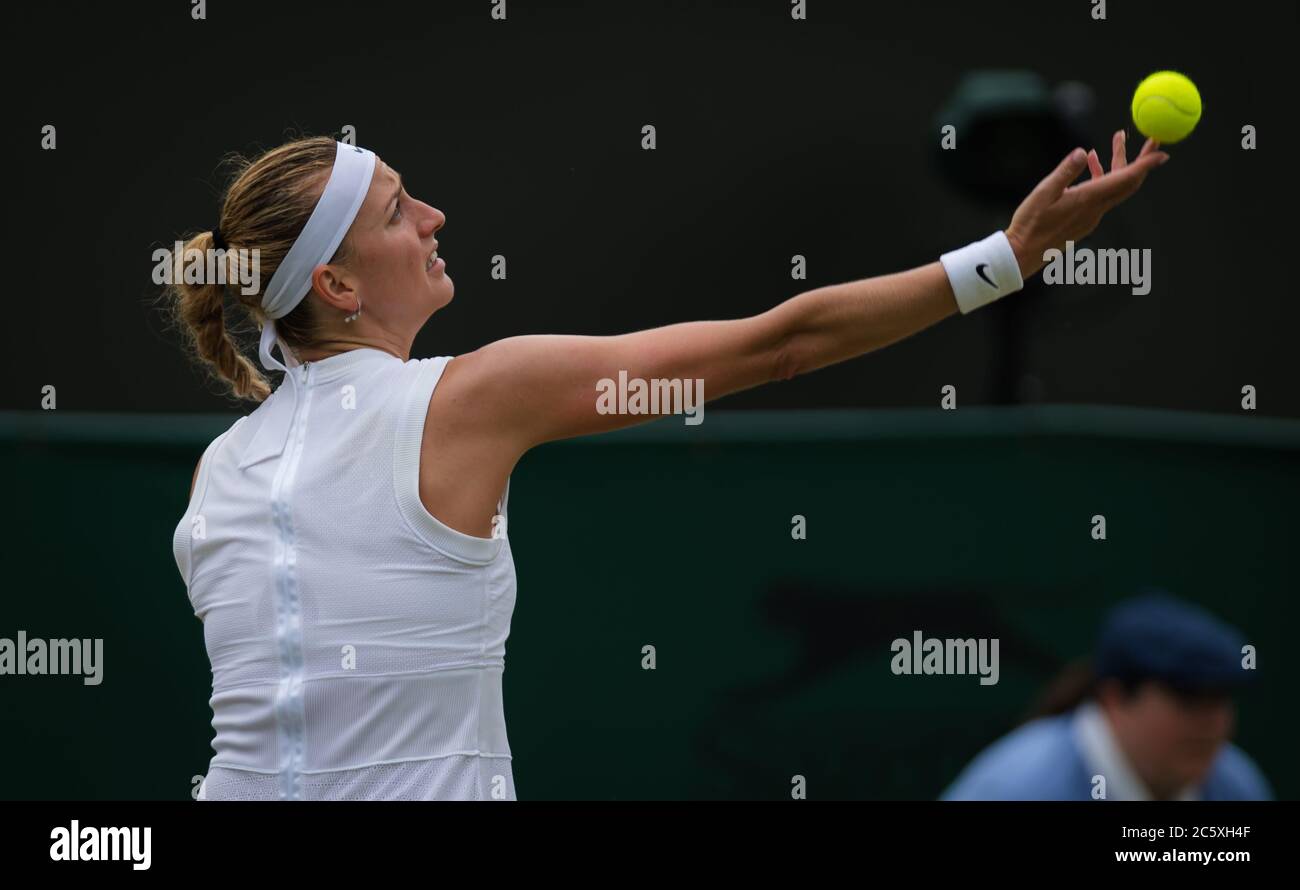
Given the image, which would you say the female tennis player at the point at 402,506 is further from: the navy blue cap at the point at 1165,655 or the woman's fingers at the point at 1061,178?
the navy blue cap at the point at 1165,655

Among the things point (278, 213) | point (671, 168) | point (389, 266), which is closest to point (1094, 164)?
point (389, 266)

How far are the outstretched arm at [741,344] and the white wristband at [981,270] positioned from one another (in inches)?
0.6

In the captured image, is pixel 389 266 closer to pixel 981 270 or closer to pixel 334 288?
pixel 334 288

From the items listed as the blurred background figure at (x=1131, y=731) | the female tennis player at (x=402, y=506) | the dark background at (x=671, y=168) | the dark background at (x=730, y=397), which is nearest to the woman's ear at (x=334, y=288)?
the female tennis player at (x=402, y=506)

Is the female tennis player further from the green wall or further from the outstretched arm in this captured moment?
the green wall

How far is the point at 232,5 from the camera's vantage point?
4867mm

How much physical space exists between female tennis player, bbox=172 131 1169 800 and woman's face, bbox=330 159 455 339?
43mm

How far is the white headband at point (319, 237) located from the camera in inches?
96.6

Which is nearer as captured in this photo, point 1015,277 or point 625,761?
point 1015,277

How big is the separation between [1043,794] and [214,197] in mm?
3329

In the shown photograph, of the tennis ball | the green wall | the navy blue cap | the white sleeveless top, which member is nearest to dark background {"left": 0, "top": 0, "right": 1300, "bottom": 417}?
the green wall

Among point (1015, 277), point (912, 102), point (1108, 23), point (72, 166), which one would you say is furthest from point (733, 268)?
point (1015, 277)

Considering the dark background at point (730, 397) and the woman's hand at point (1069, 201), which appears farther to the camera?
the dark background at point (730, 397)

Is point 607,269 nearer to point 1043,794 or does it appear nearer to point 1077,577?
point 1077,577
